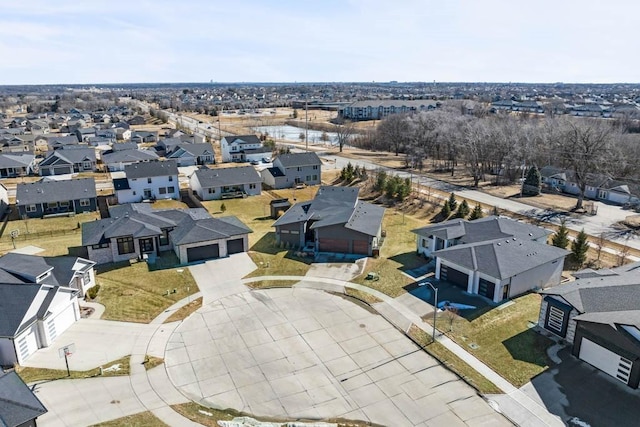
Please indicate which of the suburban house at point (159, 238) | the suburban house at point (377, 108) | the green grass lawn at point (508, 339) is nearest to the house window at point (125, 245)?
the suburban house at point (159, 238)

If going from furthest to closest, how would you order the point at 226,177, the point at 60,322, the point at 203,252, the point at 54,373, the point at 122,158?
1. the point at 122,158
2. the point at 226,177
3. the point at 203,252
4. the point at 60,322
5. the point at 54,373

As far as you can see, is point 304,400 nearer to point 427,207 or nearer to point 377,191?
point 427,207

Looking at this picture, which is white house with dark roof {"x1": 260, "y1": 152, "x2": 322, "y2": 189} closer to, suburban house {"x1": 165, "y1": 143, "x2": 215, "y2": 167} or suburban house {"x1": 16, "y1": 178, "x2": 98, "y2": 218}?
suburban house {"x1": 165, "y1": 143, "x2": 215, "y2": 167}

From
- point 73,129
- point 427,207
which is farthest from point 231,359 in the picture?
point 73,129

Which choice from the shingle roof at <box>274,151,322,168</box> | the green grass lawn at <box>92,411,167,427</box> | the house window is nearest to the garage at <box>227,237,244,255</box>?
the house window

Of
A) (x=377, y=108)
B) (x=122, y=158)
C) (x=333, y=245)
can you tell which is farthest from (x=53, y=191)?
(x=377, y=108)

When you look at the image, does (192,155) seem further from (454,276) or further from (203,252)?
(454,276)
